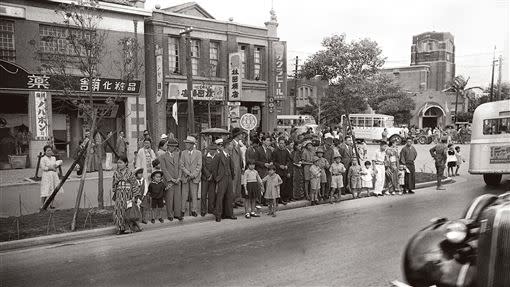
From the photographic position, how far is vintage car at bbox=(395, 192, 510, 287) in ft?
12.3

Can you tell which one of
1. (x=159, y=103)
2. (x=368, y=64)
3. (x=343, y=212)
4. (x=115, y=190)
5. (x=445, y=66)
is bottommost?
(x=343, y=212)

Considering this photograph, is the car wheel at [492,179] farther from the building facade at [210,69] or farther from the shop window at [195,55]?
the shop window at [195,55]

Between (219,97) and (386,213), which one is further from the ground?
(219,97)

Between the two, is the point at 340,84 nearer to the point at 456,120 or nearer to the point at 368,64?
the point at 368,64

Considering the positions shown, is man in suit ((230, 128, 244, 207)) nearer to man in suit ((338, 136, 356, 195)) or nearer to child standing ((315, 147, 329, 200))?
child standing ((315, 147, 329, 200))

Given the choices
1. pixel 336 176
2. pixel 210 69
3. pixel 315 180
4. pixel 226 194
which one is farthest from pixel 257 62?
pixel 226 194

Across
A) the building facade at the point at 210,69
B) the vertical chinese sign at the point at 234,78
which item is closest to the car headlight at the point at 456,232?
the building facade at the point at 210,69

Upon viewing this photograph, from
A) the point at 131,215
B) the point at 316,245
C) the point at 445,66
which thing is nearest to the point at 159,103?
the point at 131,215

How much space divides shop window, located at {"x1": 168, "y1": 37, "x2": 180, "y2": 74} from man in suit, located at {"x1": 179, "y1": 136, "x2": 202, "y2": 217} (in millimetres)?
14107

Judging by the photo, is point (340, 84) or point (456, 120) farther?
point (456, 120)

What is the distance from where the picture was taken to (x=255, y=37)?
26.7 metres

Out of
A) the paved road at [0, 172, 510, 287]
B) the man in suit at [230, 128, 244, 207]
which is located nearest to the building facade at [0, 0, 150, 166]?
the man in suit at [230, 128, 244, 207]

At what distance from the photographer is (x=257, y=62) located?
27156mm

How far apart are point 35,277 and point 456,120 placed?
50158mm
